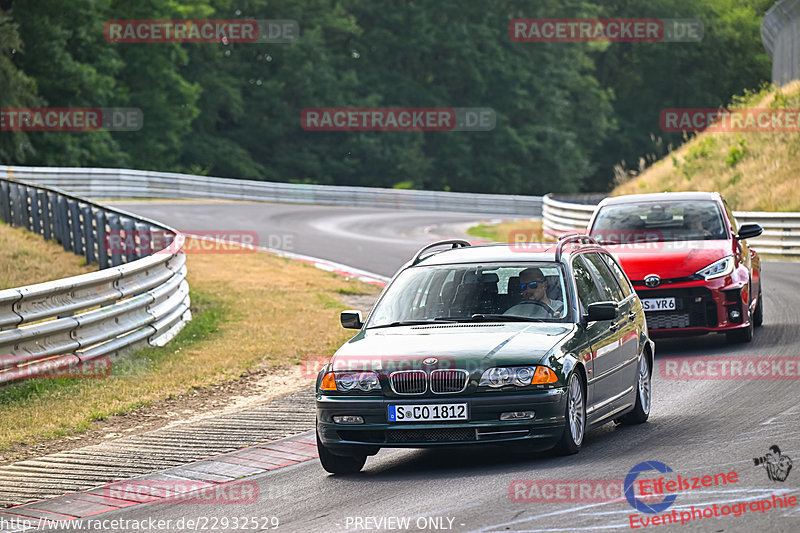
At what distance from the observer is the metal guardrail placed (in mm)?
41656

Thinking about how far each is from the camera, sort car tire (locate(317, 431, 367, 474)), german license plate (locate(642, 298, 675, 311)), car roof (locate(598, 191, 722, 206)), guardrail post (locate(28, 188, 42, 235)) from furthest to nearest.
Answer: guardrail post (locate(28, 188, 42, 235)) → car roof (locate(598, 191, 722, 206)) → german license plate (locate(642, 298, 675, 311)) → car tire (locate(317, 431, 367, 474))

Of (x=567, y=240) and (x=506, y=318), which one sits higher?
(x=567, y=240)

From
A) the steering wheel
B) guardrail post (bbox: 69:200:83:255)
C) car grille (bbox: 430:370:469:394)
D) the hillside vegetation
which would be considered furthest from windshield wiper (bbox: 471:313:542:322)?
the hillside vegetation

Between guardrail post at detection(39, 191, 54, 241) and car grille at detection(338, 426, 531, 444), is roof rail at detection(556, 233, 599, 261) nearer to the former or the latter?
car grille at detection(338, 426, 531, 444)

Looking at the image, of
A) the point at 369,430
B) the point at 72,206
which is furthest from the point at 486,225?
the point at 369,430

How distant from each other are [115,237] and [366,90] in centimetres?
5406

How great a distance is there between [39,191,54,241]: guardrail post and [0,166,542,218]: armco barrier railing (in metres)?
18.4

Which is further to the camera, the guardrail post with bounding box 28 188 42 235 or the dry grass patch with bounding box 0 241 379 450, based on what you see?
the guardrail post with bounding box 28 188 42 235

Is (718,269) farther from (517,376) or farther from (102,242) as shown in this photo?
(102,242)

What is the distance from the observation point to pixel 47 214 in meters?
23.8

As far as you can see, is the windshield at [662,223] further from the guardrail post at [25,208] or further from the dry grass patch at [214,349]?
the guardrail post at [25,208]

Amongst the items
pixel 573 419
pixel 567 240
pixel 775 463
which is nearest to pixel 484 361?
pixel 573 419

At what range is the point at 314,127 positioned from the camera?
69.6 metres

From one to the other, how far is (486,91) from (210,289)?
56756mm
